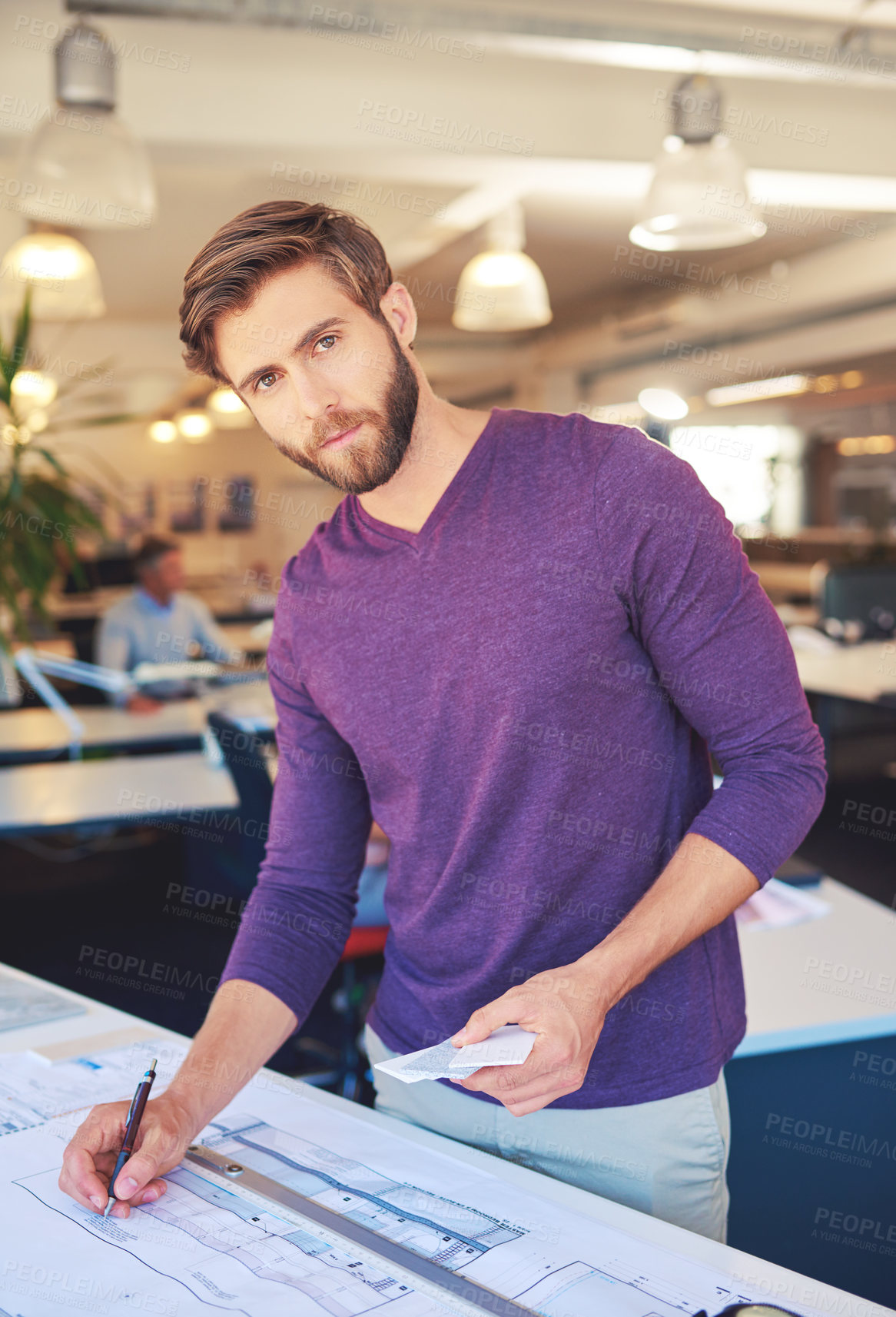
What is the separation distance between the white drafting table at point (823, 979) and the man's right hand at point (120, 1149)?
94 centimetres

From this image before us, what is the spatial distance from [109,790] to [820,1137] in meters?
2.40

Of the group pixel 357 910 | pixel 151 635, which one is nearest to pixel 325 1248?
pixel 357 910

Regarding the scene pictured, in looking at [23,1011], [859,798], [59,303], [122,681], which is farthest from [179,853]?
[859,798]

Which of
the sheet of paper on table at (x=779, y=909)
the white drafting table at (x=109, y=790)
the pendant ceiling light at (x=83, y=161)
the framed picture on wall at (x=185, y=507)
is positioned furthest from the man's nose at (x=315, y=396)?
the framed picture on wall at (x=185, y=507)

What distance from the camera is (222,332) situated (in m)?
1.30

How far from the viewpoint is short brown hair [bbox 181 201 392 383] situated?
4.06 feet

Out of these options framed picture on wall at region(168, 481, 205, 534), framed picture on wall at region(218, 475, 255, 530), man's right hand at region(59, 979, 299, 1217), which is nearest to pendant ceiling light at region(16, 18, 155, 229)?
man's right hand at region(59, 979, 299, 1217)

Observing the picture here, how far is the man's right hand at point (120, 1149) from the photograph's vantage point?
1071 mm

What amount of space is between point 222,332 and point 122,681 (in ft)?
11.8

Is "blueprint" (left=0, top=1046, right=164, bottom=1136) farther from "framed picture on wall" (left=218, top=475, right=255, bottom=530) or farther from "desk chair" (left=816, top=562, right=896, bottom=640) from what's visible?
"framed picture on wall" (left=218, top=475, right=255, bottom=530)

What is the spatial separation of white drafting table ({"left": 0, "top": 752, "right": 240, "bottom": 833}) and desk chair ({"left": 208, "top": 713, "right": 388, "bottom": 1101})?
0.10m

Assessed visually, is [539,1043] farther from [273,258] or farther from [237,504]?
[237,504]

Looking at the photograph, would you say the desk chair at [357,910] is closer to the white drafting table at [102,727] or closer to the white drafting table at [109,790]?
the white drafting table at [109,790]

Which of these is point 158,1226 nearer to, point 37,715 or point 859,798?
point 37,715
